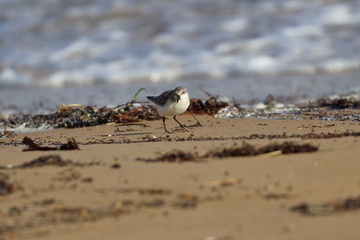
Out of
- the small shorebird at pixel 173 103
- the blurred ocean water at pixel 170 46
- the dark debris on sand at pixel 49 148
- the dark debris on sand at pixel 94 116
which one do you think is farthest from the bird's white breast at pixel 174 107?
the blurred ocean water at pixel 170 46

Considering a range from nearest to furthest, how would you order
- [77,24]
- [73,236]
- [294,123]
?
1. [73,236]
2. [294,123]
3. [77,24]

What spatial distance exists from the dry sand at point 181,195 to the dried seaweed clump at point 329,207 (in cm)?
4

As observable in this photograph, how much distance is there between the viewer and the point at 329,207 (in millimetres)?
2803

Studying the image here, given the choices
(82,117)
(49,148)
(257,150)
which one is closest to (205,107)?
(82,117)

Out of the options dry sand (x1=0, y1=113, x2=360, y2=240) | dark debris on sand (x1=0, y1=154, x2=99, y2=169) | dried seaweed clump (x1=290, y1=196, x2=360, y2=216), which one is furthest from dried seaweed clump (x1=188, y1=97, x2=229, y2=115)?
dried seaweed clump (x1=290, y1=196, x2=360, y2=216)

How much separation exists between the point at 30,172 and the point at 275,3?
13082 mm

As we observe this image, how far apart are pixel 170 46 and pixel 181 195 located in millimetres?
11386

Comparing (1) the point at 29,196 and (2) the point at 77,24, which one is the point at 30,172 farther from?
(2) the point at 77,24

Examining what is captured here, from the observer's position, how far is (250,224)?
2.69m

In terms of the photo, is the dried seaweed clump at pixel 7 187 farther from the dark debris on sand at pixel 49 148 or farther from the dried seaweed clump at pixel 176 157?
the dark debris on sand at pixel 49 148

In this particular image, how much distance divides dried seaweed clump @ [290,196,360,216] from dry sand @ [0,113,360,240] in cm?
4

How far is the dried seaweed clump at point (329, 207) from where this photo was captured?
9.07 feet

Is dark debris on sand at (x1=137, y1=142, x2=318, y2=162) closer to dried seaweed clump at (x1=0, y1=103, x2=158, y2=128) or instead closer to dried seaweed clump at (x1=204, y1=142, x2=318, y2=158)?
dried seaweed clump at (x1=204, y1=142, x2=318, y2=158)

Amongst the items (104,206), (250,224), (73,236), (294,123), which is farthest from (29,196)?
(294,123)
